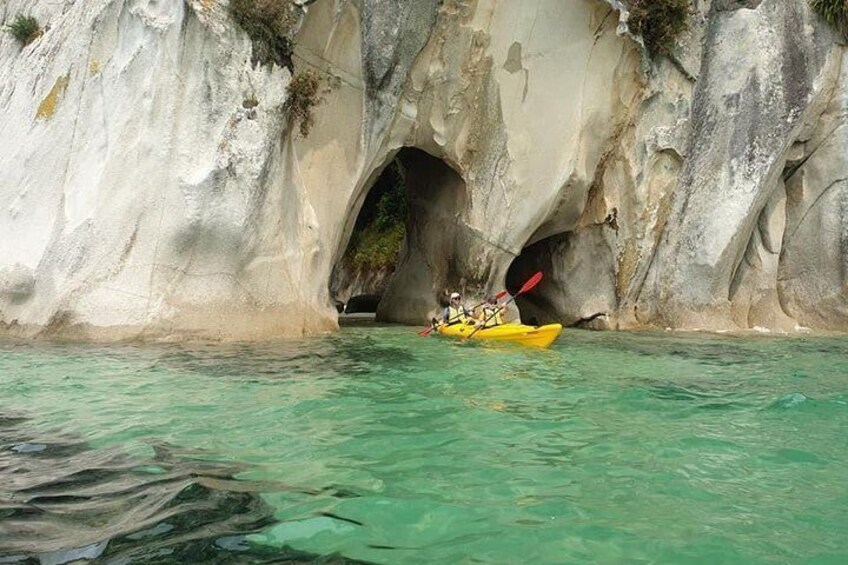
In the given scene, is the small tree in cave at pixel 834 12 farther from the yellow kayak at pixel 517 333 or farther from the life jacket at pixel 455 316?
the life jacket at pixel 455 316

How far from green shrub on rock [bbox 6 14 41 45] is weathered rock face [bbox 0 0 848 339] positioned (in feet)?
2.16

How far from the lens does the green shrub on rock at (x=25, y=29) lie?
1571cm

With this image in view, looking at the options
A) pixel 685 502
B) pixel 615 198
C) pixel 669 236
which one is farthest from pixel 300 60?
pixel 685 502

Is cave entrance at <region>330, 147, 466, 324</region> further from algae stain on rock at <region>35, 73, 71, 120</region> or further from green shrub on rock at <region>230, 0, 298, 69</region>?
algae stain on rock at <region>35, 73, 71, 120</region>

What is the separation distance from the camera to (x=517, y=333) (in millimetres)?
12852

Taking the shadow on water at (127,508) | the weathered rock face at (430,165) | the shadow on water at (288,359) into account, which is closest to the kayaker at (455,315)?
the weathered rock face at (430,165)

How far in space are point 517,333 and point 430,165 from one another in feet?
25.9

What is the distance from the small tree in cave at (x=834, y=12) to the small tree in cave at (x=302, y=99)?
12.4 metres

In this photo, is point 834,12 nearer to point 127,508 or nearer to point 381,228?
point 381,228

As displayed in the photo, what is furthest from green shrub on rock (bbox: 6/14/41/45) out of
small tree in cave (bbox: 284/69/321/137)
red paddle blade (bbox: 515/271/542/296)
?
red paddle blade (bbox: 515/271/542/296)

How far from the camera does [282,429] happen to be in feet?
19.1

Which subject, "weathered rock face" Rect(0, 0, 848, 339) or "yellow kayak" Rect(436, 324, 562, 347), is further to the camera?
"yellow kayak" Rect(436, 324, 562, 347)

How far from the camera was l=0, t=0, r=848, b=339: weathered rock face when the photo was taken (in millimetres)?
12070

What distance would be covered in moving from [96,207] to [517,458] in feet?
31.3
